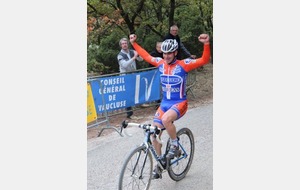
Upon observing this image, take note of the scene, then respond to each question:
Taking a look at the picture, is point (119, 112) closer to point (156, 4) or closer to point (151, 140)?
point (156, 4)

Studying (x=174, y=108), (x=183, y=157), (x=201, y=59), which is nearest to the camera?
(x=201, y=59)

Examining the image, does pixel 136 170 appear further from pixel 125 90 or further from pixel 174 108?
pixel 125 90

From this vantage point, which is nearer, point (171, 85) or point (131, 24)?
point (171, 85)

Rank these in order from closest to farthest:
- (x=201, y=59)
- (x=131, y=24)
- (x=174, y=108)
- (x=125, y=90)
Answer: (x=201, y=59), (x=174, y=108), (x=125, y=90), (x=131, y=24)

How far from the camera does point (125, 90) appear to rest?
4602mm

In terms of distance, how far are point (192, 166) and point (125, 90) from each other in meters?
1.87

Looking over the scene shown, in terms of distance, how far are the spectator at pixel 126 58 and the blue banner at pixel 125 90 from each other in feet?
0.31

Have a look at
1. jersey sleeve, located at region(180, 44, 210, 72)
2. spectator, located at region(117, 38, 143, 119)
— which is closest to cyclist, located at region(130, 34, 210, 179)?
jersey sleeve, located at region(180, 44, 210, 72)

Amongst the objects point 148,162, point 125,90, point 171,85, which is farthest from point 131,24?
point 148,162
